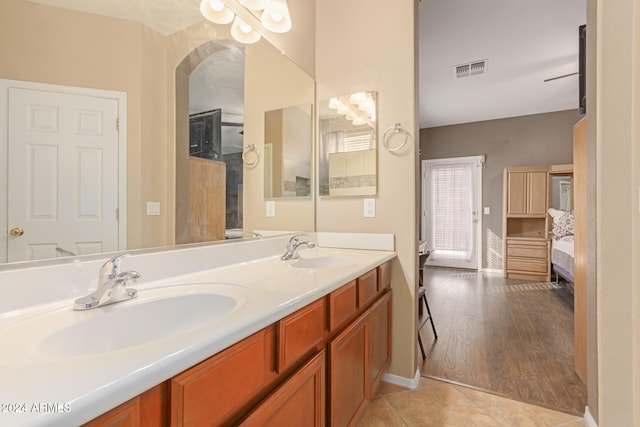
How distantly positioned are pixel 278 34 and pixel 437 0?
1.52m

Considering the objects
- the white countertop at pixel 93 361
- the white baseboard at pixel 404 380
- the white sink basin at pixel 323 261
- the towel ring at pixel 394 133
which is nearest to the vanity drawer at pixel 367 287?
the white sink basin at pixel 323 261

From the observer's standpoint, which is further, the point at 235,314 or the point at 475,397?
the point at 475,397

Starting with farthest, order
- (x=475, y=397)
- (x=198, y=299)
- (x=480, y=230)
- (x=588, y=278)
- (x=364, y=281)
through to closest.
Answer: (x=480, y=230)
(x=475, y=397)
(x=588, y=278)
(x=364, y=281)
(x=198, y=299)

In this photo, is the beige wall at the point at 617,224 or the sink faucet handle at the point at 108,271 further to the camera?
the beige wall at the point at 617,224

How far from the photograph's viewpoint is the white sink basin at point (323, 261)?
1.72 meters

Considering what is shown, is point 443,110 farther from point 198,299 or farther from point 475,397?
point 198,299

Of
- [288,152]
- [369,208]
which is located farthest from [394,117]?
[288,152]

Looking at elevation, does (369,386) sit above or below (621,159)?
below

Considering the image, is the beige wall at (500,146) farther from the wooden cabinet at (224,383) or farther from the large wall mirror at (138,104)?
the wooden cabinet at (224,383)

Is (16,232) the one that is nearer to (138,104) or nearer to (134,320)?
(134,320)

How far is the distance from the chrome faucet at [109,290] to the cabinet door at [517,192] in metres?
5.54

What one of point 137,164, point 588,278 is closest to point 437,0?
point 588,278

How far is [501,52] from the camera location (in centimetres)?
325

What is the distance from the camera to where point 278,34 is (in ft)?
6.17
